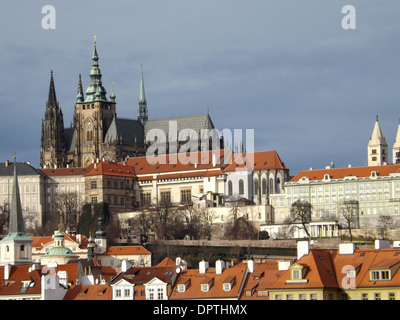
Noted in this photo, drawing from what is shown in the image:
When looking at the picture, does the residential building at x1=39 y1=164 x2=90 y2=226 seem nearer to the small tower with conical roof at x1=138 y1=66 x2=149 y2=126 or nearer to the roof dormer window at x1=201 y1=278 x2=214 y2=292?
the small tower with conical roof at x1=138 y1=66 x2=149 y2=126

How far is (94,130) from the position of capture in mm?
154000

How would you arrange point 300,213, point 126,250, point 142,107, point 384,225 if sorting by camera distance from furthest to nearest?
1. point 142,107
2. point 300,213
3. point 384,225
4. point 126,250

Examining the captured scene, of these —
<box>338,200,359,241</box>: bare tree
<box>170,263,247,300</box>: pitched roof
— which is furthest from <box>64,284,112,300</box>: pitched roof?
<box>338,200,359,241</box>: bare tree

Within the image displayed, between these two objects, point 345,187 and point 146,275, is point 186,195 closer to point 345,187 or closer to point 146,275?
point 345,187

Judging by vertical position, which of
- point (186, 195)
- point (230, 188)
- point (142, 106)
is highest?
point (142, 106)

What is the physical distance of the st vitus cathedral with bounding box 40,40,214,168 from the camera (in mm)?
153212

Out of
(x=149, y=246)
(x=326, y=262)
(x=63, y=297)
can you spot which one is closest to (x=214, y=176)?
(x=149, y=246)

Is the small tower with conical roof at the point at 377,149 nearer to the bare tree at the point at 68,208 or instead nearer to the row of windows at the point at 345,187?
the row of windows at the point at 345,187

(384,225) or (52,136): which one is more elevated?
(52,136)

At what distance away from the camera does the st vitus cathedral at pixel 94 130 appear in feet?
503

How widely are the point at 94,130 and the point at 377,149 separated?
3686 centimetres

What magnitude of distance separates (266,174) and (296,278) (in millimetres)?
95190

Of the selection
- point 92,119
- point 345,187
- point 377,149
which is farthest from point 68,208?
point 377,149
